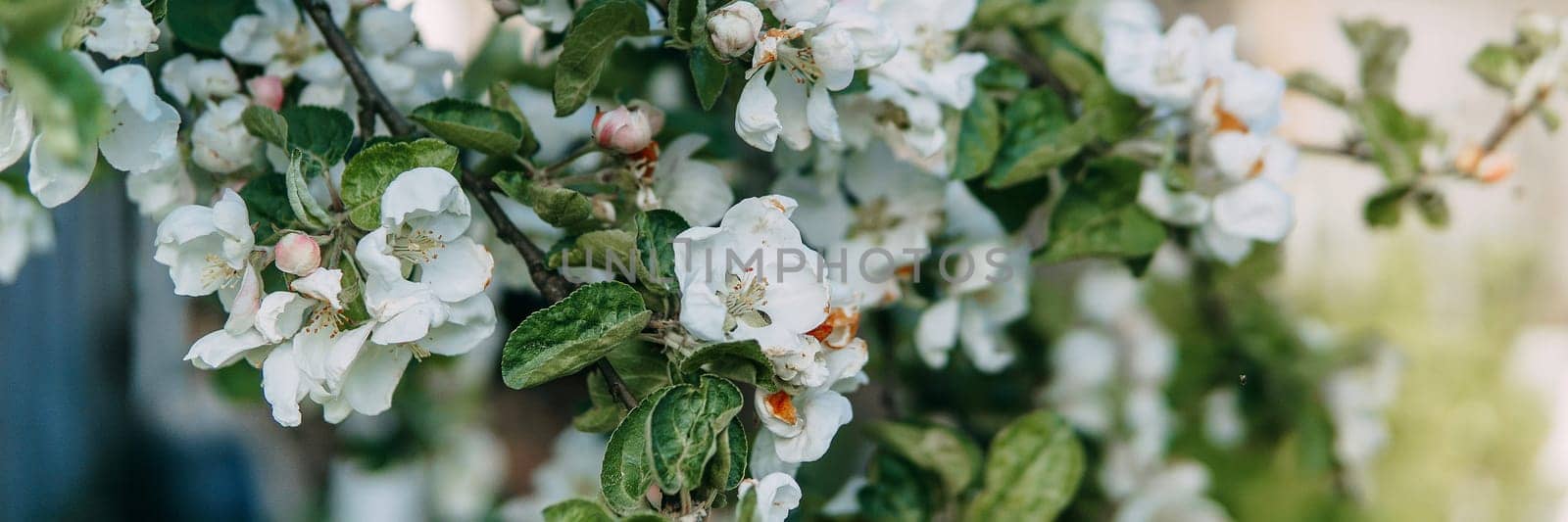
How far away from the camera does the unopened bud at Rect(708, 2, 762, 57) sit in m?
0.68

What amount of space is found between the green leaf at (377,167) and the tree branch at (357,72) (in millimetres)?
109

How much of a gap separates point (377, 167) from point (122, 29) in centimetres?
15

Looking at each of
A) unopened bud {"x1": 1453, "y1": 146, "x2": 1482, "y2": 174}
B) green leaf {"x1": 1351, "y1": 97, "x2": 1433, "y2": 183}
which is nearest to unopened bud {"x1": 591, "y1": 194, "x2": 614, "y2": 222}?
green leaf {"x1": 1351, "y1": 97, "x2": 1433, "y2": 183}

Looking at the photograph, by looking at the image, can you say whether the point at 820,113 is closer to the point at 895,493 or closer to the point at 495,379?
the point at 895,493

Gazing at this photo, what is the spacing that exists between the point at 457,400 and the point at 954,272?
1071mm

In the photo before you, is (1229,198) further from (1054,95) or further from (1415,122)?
(1415,122)

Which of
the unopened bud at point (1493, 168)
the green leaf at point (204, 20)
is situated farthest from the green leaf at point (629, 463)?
the unopened bud at point (1493, 168)

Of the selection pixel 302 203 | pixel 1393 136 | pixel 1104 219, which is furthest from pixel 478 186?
pixel 1393 136

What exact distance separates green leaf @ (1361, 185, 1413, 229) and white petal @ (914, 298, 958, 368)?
420 millimetres

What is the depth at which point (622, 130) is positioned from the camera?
0.77m

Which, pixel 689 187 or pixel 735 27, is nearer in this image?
pixel 735 27

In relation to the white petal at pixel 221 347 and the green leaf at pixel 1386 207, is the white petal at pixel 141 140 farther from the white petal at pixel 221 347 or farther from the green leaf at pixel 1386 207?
the green leaf at pixel 1386 207

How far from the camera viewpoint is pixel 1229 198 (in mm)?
957

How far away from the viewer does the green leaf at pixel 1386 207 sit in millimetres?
1110
